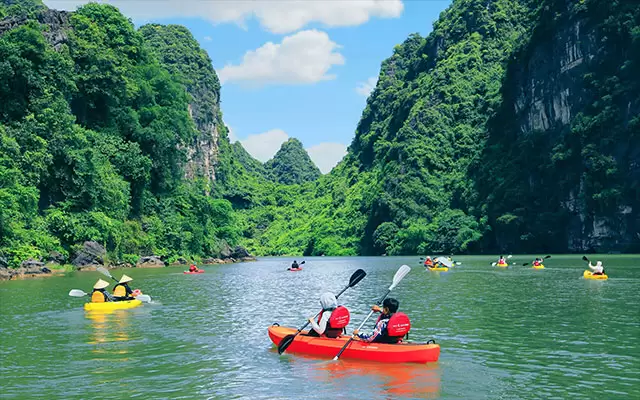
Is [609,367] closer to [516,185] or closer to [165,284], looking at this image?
[165,284]

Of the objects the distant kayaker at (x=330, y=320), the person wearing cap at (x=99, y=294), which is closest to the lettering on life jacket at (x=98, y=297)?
the person wearing cap at (x=99, y=294)

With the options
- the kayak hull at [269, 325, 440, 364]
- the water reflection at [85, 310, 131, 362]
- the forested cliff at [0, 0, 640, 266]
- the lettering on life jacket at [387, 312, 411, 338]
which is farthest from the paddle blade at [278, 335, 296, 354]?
the forested cliff at [0, 0, 640, 266]

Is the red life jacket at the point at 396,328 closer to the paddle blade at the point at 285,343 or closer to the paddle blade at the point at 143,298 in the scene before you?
the paddle blade at the point at 285,343

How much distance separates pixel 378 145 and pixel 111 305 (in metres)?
114

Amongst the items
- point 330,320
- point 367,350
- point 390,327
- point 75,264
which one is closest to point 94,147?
point 75,264

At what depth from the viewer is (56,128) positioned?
41.6 metres

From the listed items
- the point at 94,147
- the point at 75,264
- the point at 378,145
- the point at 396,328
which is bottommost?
the point at 396,328

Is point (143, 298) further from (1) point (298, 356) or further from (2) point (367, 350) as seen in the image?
(2) point (367, 350)

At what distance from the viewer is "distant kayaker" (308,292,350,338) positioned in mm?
12938

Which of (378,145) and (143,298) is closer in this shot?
(143,298)

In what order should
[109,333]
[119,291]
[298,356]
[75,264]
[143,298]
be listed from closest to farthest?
1. [298,356]
2. [109,333]
3. [119,291]
4. [143,298]
5. [75,264]

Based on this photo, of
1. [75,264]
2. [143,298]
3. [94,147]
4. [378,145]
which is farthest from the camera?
[378,145]

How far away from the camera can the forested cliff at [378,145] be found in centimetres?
4206

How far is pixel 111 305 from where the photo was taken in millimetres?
20469
